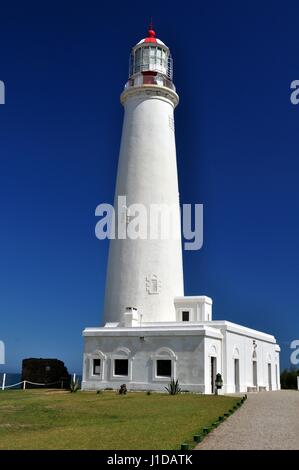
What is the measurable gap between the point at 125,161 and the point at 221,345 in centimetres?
1249

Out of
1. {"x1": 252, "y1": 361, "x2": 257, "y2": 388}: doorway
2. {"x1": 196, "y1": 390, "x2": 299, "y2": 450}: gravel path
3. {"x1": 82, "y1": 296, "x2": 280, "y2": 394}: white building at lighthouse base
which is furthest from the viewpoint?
{"x1": 252, "y1": 361, "x2": 257, "y2": 388}: doorway

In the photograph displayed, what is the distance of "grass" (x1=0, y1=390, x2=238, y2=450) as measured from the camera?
12203 millimetres

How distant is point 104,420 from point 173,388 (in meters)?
10.9

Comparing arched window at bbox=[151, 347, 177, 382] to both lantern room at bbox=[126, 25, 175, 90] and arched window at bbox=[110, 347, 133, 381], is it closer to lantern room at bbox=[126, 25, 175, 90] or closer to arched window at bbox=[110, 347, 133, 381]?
arched window at bbox=[110, 347, 133, 381]

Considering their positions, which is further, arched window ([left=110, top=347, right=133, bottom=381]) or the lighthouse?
arched window ([left=110, top=347, right=133, bottom=381])

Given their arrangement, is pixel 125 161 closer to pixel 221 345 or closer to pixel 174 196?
pixel 174 196

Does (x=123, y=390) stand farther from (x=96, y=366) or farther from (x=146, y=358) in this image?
(x=96, y=366)

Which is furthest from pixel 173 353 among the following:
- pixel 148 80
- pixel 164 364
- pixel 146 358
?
pixel 148 80

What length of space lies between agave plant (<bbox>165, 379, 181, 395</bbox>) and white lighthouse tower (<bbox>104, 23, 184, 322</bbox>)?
199 inches

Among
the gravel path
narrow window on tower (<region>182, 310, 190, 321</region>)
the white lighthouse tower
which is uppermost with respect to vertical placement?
the white lighthouse tower

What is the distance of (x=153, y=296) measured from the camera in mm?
32375

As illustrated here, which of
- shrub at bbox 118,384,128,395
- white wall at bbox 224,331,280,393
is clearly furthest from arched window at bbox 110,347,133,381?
white wall at bbox 224,331,280,393

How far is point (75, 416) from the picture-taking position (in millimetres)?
17734
